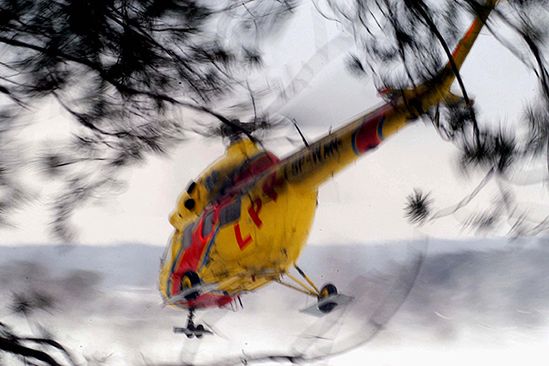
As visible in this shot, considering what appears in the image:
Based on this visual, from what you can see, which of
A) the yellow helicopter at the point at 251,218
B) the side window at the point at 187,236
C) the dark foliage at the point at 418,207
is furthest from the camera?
the side window at the point at 187,236

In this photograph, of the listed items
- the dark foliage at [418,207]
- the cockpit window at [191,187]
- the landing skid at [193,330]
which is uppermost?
the cockpit window at [191,187]

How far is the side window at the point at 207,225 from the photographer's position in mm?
1688

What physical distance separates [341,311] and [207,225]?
339 mm

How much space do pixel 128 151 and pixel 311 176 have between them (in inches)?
13.8

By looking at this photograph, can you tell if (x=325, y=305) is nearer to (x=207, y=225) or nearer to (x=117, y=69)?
(x=207, y=225)

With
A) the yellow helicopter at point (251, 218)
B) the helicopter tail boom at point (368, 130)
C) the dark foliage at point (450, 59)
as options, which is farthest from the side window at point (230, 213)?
the dark foliage at point (450, 59)

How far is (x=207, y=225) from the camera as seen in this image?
1694 millimetres

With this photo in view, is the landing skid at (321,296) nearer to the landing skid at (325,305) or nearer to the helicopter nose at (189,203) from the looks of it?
the landing skid at (325,305)

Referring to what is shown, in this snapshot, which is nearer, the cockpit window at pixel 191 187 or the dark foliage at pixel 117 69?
the dark foliage at pixel 117 69

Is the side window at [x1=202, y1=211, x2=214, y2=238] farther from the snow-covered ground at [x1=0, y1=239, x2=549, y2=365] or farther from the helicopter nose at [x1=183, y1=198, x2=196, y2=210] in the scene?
the snow-covered ground at [x1=0, y1=239, x2=549, y2=365]

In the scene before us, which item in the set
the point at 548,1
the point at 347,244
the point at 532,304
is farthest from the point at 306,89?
the point at 532,304

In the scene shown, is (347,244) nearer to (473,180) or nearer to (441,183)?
(441,183)

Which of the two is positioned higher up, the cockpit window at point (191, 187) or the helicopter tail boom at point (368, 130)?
the cockpit window at point (191, 187)

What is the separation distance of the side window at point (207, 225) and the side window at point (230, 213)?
1.6 inches
